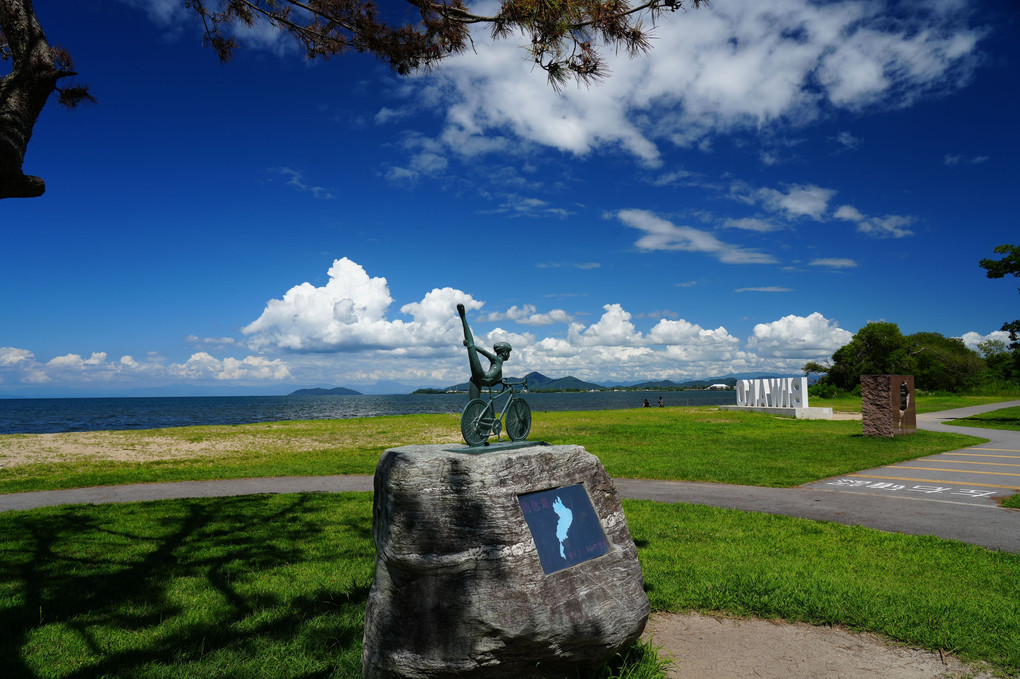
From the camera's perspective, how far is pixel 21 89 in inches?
175

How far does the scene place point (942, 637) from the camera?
4395 millimetres

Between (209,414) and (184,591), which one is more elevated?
(184,591)

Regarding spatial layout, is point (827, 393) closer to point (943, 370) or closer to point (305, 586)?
point (943, 370)

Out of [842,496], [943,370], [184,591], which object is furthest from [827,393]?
[184,591]

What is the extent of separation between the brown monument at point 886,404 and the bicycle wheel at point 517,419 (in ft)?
53.9

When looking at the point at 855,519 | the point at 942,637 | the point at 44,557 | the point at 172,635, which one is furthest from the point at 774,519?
the point at 44,557

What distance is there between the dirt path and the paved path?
150 inches

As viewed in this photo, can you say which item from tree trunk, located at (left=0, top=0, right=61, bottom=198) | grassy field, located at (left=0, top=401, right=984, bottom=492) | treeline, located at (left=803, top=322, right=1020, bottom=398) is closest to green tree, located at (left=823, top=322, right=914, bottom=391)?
treeline, located at (left=803, top=322, right=1020, bottom=398)

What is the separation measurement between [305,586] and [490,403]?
2.67 metres

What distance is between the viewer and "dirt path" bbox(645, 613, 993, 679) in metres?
4.01

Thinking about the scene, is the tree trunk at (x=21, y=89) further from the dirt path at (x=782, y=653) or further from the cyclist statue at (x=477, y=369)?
the dirt path at (x=782, y=653)

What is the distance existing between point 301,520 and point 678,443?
12747 mm

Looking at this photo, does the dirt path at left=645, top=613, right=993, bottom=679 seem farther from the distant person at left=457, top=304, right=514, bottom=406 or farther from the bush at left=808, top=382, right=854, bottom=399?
the bush at left=808, top=382, right=854, bottom=399

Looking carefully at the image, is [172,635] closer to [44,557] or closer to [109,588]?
[109,588]
